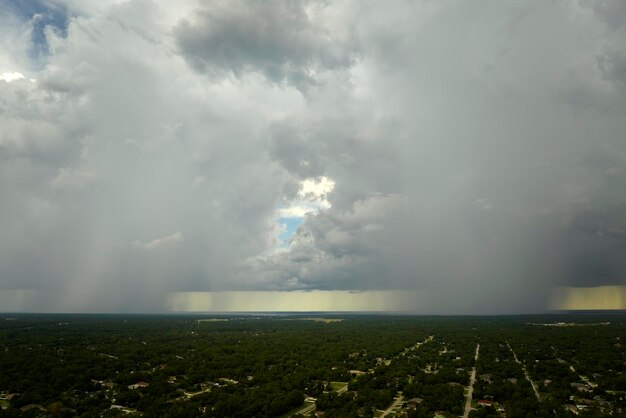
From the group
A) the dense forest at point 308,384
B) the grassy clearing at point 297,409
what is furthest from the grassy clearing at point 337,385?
the grassy clearing at point 297,409

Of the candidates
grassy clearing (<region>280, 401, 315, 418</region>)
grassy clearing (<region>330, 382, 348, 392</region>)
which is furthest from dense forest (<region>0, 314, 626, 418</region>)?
grassy clearing (<region>330, 382, 348, 392</region>)

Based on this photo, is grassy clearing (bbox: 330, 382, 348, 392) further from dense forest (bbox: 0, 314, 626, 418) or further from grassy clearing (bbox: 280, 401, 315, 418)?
grassy clearing (bbox: 280, 401, 315, 418)

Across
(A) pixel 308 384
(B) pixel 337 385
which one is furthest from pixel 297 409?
(B) pixel 337 385

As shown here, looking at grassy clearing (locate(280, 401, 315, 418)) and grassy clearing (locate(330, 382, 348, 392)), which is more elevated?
grassy clearing (locate(280, 401, 315, 418))

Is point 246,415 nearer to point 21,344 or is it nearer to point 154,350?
point 154,350

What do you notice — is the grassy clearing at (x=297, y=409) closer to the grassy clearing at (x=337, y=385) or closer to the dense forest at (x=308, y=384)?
the dense forest at (x=308, y=384)

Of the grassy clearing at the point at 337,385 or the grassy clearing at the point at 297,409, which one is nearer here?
the grassy clearing at the point at 297,409

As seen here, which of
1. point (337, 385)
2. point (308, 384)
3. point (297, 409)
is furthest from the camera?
point (337, 385)

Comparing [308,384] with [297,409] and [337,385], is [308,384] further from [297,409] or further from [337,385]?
[297,409]

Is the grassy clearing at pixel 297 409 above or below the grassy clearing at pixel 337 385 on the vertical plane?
above

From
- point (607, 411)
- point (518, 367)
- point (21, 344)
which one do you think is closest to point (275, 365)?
point (518, 367)

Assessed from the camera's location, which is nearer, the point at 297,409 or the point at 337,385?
the point at 297,409
